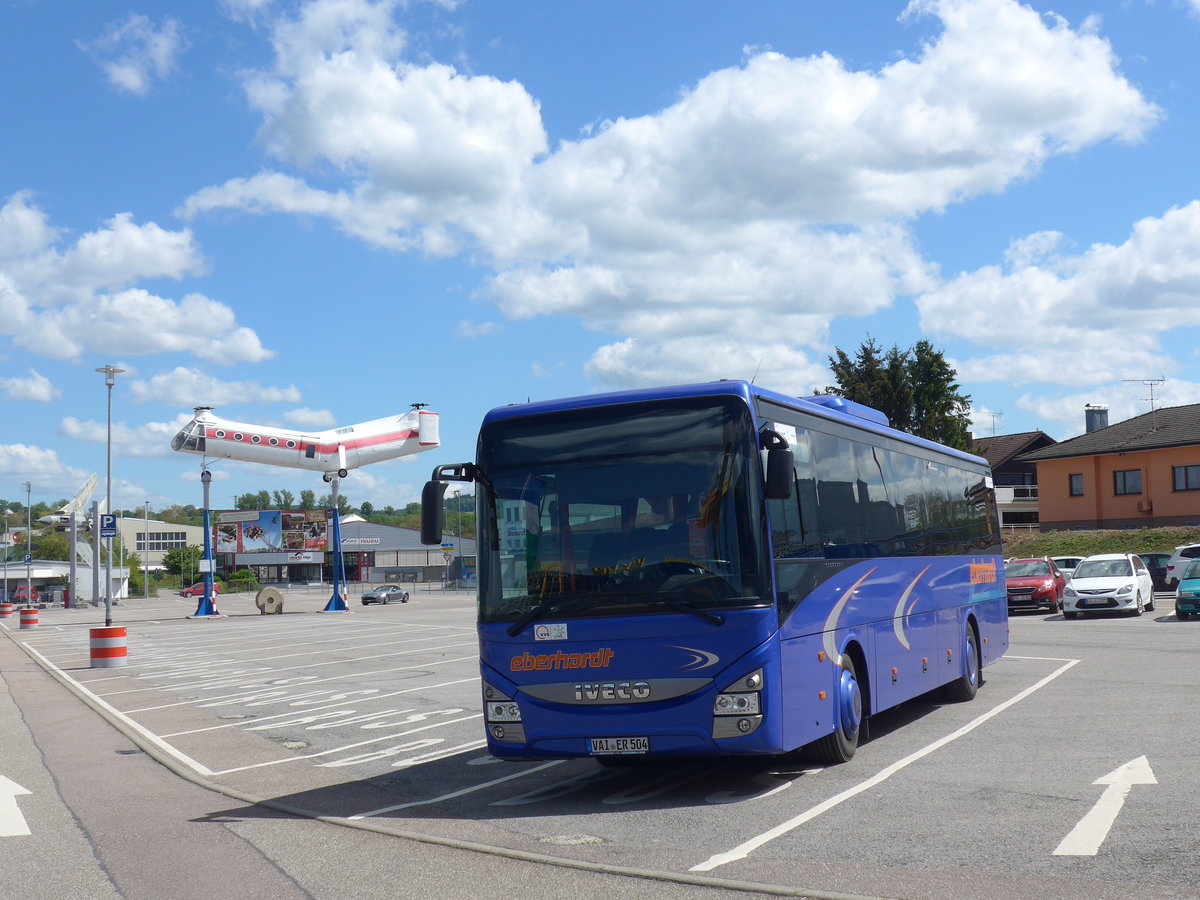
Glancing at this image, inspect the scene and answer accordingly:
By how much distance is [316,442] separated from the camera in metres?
56.3

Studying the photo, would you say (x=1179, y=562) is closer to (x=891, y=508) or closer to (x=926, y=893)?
(x=891, y=508)

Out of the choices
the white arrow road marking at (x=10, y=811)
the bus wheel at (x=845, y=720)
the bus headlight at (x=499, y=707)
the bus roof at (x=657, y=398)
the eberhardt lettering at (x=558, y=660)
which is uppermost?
the bus roof at (x=657, y=398)

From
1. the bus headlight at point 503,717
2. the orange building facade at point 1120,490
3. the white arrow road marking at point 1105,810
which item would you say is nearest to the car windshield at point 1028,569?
the orange building facade at point 1120,490

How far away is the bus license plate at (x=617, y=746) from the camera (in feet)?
Answer: 28.0

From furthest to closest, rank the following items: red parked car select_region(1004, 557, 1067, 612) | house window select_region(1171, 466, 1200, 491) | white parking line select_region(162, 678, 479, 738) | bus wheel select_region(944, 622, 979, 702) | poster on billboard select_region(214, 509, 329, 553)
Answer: poster on billboard select_region(214, 509, 329, 553), house window select_region(1171, 466, 1200, 491), red parked car select_region(1004, 557, 1067, 612), white parking line select_region(162, 678, 479, 738), bus wheel select_region(944, 622, 979, 702)

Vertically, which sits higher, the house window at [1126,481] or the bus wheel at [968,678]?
the house window at [1126,481]

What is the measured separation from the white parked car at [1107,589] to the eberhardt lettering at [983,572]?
47.1 feet

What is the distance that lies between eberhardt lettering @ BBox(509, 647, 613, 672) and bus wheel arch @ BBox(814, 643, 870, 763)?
221cm

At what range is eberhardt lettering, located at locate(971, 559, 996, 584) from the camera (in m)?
15.6

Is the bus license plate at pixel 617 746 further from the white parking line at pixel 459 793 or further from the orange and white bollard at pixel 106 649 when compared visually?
the orange and white bollard at pixel 106 649

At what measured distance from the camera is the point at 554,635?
8812 mm

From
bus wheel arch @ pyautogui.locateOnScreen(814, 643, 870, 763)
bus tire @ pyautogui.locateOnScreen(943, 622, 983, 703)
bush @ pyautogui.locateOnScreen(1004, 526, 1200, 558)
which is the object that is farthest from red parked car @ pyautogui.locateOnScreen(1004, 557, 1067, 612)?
bus wheel arch @ pyautogui.locateOnScreen(814, 643, 870, 763)

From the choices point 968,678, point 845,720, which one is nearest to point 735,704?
point 845,720

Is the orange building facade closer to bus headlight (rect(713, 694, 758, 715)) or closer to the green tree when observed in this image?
the green tree
